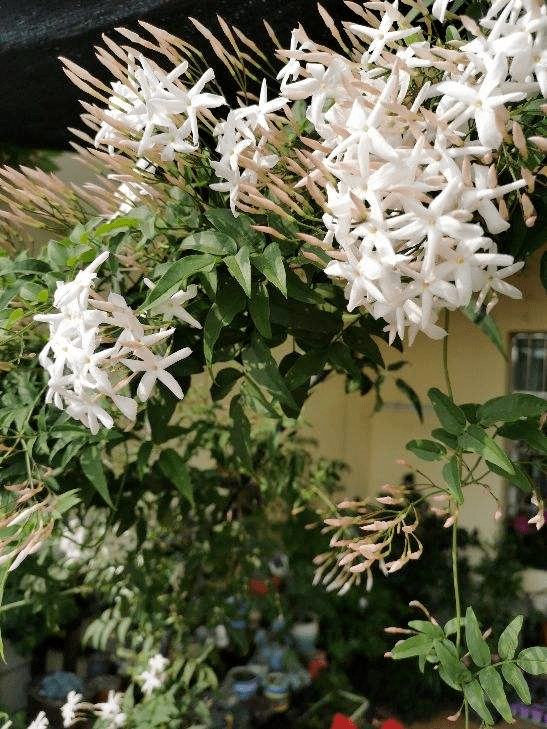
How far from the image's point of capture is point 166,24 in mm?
1056

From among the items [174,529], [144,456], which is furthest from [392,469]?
[144,456]

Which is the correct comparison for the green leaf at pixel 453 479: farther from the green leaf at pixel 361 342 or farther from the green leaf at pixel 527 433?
the green leaf at pixel 361 342

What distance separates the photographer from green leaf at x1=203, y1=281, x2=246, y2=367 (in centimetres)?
79

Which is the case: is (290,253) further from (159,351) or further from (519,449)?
(519,449)

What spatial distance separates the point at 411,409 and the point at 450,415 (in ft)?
13.7

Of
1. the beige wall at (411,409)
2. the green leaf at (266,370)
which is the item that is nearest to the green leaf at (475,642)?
the green leaf at (266,370)

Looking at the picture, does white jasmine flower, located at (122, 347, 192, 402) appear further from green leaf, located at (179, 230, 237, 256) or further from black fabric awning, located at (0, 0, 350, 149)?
black fabric awning, located at (0, 0, 350, 149)

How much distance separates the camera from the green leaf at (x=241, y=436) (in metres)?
0.98

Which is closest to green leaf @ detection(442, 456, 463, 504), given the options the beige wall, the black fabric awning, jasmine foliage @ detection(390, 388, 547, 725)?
jasmine foliage @ detection(390, 388, 547, 725)

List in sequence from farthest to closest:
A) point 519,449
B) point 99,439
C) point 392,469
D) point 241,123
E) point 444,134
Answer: point 392,469 < point 519,449 < point 99,439 < point 241,123 < point 444,134

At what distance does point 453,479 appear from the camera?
73cm

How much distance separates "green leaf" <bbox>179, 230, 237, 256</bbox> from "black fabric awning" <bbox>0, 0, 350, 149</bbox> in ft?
1.28

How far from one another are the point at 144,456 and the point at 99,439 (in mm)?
207

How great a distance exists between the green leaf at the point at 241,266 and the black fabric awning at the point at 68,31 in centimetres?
42
